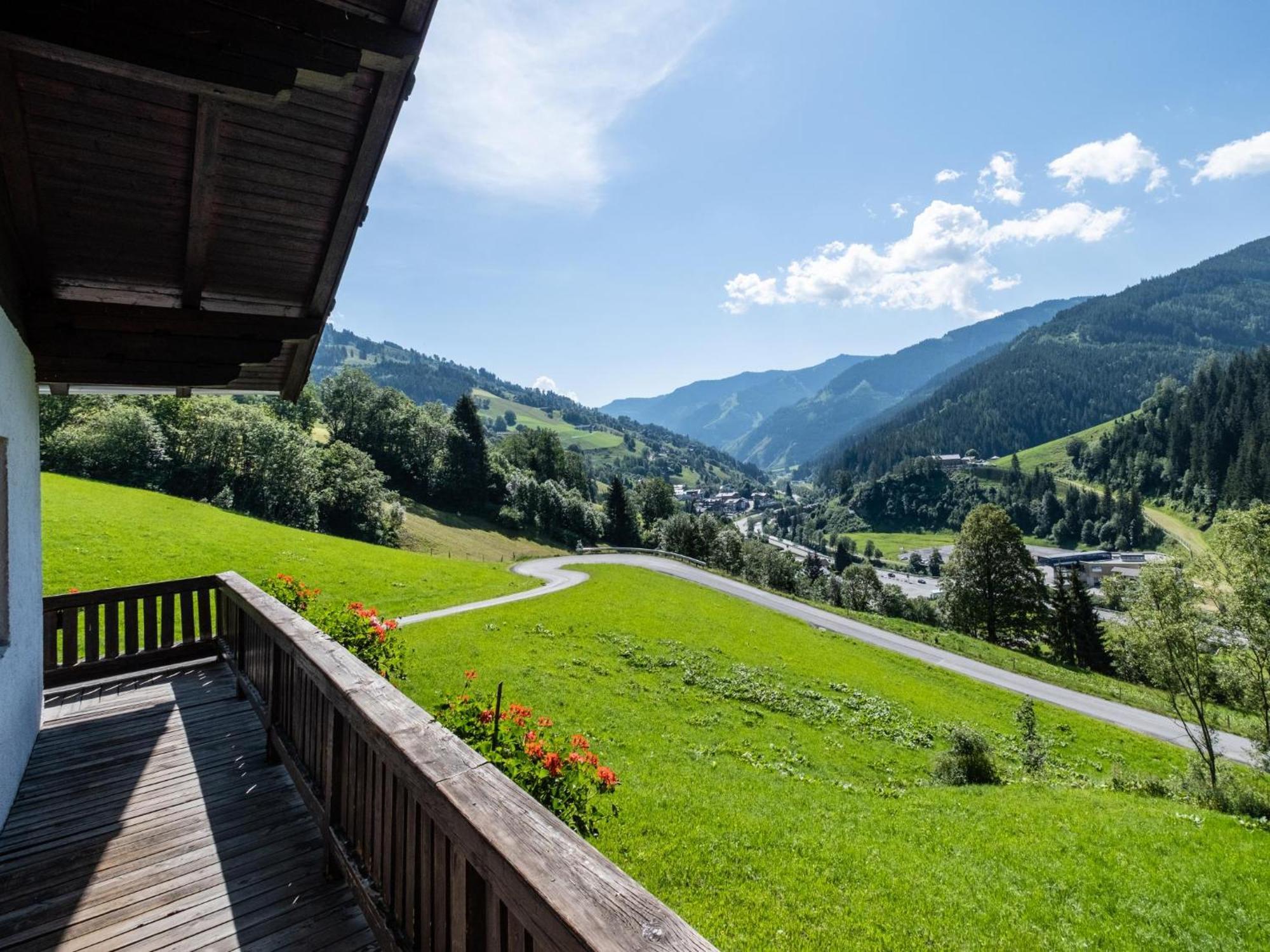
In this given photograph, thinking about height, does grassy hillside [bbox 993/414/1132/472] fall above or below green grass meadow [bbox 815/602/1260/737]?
above

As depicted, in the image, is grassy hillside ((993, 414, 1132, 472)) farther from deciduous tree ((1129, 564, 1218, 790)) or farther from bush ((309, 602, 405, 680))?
bush ((309, 602, 405, 680))

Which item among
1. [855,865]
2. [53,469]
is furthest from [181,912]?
[53,469]

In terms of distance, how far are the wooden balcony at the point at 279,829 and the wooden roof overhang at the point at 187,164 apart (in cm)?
280

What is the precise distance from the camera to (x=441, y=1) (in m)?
3.15

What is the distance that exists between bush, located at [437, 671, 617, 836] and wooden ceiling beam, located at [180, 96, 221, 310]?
4095mm

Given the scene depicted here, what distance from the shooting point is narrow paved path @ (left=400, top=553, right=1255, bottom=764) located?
24.8 metres

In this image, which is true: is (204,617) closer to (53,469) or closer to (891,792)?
(891,792)

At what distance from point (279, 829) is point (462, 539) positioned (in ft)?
194

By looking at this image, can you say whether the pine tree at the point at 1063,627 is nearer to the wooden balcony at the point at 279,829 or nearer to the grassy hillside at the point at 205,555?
the grassy hillside at the point at 205,555

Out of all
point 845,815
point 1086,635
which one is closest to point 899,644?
point 845,815

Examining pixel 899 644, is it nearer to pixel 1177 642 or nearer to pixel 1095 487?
pixel 1177 642

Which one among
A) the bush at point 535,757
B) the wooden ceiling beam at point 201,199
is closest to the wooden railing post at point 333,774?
the bush at point 535,757

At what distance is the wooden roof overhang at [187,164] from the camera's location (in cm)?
296

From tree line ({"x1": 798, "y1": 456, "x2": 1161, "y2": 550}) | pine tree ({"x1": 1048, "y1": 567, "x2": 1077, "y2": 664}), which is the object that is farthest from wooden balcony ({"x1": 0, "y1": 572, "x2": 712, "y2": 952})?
tree line ({"x1": 798, "y1": 456, "x2": 1161, "y2": 550})
